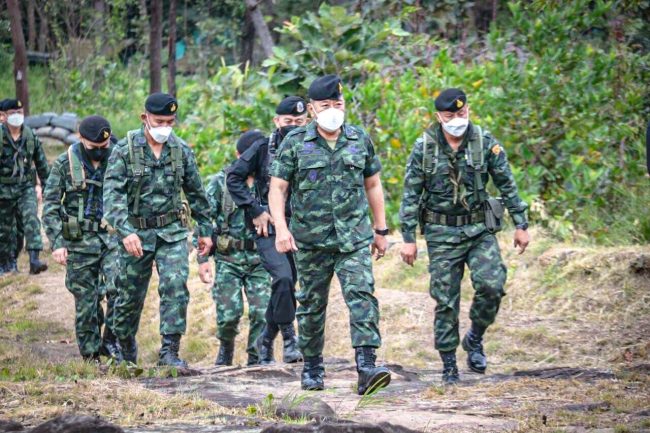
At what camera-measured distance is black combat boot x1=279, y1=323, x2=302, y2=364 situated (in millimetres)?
10039

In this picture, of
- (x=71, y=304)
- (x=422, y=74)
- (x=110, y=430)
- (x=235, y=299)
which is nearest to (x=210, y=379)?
(x=235, y=299)

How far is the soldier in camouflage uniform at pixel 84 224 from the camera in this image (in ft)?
31.7

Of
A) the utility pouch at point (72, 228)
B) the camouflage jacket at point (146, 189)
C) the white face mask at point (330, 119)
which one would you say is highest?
the white face mask at point (330, 119)

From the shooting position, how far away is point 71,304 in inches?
562

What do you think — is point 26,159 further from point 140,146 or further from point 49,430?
point 49,430

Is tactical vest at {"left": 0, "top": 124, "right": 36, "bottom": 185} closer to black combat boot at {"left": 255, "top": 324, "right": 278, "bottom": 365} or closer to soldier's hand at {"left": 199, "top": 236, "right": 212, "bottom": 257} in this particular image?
black combat boot at {"left": 255, "top": 324, "right": 278, "bottom": 365}

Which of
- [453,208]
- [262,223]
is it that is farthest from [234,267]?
[453,208]

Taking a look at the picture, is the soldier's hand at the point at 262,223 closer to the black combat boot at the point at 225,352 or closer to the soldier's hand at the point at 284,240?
the black combat boot at the point at 225,352

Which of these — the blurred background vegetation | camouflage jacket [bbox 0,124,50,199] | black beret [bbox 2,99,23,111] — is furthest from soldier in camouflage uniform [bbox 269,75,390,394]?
black beret [bbox 2,99,23,111]

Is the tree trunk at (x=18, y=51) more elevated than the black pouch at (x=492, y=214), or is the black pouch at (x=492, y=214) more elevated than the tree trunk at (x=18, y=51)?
the tree trunk at (x=18, y=51)

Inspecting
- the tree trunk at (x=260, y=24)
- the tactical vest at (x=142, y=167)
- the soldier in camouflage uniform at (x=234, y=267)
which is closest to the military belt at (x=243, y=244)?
the soldier in camouflage uniform at (x=234, y=267)

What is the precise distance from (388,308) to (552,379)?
13.5ft

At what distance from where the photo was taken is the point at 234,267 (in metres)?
10.1

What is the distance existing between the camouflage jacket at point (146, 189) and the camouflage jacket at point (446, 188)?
1.82m
